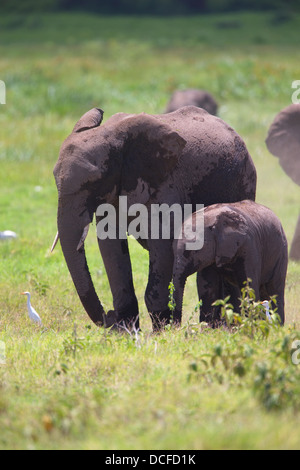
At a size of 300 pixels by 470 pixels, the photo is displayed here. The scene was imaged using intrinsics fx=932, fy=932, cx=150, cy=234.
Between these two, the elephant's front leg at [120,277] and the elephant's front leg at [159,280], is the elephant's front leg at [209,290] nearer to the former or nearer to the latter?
the elephant's front leg at [159,280]

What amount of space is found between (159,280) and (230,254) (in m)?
0.75

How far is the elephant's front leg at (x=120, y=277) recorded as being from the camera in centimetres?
858

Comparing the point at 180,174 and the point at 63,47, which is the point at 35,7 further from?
the point at 180,174

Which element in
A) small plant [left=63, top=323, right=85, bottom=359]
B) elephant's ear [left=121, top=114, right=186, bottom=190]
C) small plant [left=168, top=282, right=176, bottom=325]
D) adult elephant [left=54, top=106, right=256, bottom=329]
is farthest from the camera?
elephant's ear [left=121, top=114, right=186, bottom=190]

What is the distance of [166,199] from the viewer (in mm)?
8188

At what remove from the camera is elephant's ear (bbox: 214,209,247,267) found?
25.4 ft

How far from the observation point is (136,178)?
814cm

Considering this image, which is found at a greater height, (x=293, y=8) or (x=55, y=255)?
(x=293, y=8)

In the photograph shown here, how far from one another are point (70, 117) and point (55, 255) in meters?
11.0

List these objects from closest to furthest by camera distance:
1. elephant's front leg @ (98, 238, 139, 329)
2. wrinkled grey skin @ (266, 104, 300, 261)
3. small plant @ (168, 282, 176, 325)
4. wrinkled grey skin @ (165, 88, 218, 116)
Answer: small plant @ (168, 282, 176, 325), elephant's front leg @ (98, 238, 139, 329), wrinkled grey skin @ (266, 104, 300, 261), wrinkled grey skin @ (165, 88, 218, 116)

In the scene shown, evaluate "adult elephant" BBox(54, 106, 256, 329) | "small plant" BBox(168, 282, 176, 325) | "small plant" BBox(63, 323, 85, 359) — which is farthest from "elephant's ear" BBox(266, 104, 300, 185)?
"small plant" BBox(63, 323, 85, 359)

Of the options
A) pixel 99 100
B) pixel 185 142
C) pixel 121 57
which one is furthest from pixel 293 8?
pixel 185 142

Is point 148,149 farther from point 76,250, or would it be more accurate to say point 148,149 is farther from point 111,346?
point 111,346

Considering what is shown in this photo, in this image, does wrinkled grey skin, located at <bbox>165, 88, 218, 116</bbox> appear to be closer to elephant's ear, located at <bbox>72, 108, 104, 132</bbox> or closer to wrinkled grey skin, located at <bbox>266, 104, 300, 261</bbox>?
wrinkled grey skin, located at <bbox>266, 104, 300, 261</bbox>
